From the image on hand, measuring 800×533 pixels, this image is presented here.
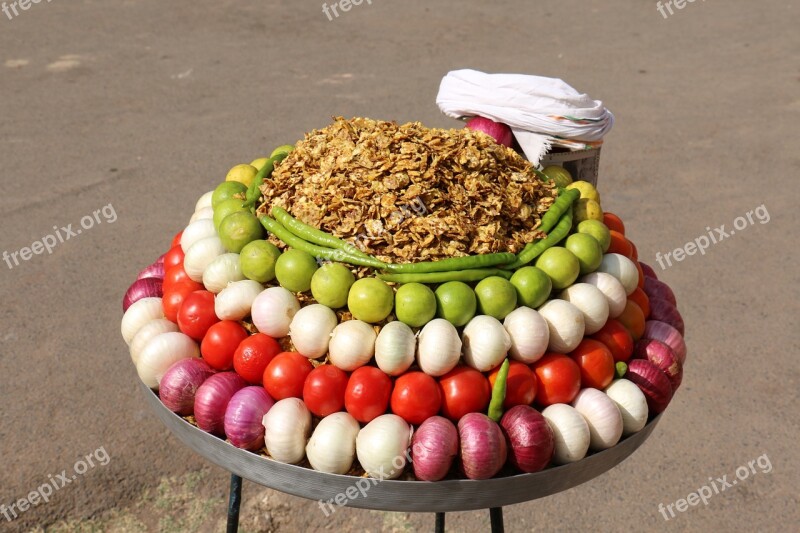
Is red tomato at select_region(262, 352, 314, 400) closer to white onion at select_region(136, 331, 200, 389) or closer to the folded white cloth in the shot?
white onion at select_region(136, 331, 200, 389)

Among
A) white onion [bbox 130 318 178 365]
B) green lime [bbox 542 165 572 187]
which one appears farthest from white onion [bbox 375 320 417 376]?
green lime [bbox 542 165 572 187]

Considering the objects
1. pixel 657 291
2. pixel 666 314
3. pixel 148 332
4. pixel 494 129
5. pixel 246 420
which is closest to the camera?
pixel 246 420

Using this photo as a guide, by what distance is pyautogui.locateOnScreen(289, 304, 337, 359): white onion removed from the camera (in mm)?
2092

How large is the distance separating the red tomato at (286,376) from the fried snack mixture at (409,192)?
1.22 ft

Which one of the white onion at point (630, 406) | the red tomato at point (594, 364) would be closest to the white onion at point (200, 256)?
the red tomato at point (594, 364)

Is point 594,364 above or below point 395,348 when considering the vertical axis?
below

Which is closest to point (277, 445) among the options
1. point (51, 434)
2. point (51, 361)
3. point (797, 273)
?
point (51, 434)

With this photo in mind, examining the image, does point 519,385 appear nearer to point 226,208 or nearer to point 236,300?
point 236,300

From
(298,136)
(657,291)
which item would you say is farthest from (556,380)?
(298,136)

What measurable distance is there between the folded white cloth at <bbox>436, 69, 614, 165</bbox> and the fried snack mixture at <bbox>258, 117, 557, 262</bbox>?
0.42 metres

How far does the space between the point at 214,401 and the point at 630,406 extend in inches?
44.1

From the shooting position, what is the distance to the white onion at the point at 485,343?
2.06 m

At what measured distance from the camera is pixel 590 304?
2217 millimetres

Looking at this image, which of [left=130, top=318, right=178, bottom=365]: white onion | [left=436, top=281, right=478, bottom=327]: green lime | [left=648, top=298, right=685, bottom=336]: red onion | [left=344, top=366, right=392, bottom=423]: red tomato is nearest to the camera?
[left=344, top=366, right=392, bottom=423]: red tomato
